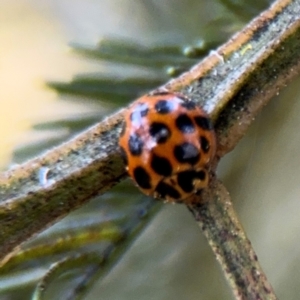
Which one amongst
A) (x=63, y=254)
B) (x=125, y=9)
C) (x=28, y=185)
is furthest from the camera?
(x=125, y=9)

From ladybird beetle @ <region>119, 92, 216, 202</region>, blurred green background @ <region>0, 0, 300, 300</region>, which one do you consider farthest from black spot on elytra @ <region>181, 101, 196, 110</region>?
blurred green background @ <region>0, 0, 300, 300</region>

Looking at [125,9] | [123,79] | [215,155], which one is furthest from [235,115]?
[125,9]

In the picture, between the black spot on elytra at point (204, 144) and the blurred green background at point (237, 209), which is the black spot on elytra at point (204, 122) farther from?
the blurred green background at point (237, 209)

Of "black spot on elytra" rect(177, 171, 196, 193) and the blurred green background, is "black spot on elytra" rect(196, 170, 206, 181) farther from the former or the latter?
the blurred green background

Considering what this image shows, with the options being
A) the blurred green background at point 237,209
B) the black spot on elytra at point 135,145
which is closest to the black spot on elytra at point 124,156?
the black spot on elytra at point 135,145

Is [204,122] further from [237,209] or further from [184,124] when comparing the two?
[237,209]

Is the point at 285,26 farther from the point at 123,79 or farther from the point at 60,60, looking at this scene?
the point at 60,60
